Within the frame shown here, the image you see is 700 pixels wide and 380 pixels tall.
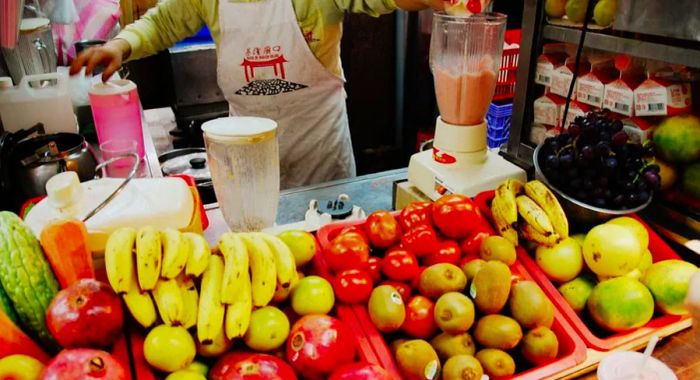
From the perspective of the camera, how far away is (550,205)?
1.31 metres

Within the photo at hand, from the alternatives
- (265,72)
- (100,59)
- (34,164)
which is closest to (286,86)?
(265,72)

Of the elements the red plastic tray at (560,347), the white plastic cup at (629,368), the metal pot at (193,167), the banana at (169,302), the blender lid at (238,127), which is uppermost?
the blender lid at (238,127)

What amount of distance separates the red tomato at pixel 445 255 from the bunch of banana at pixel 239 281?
1.09ft

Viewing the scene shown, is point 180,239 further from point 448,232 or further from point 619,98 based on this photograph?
point 619,98

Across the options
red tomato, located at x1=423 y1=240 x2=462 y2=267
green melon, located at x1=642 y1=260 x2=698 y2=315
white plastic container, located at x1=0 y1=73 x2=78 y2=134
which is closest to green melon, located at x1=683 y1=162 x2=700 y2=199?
green melon, located at x1=642 y1=260 x2=698 y2=315

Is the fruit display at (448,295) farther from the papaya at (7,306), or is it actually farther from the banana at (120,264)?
the papaya at (7,306)

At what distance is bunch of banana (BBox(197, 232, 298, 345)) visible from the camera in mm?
967

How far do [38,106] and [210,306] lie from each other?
1.55 meters

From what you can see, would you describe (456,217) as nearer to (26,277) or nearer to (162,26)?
(26,277)

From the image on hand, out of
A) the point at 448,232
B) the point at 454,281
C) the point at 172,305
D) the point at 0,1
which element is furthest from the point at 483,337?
the point at 0,1

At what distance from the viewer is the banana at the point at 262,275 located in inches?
40.3

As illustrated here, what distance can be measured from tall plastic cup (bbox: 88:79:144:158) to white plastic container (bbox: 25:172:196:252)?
0.76m

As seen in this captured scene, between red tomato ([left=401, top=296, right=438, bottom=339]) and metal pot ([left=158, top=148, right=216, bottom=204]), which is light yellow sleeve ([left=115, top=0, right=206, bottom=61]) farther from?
red tomato ([left=401, top=296, right=438, bottom=339])

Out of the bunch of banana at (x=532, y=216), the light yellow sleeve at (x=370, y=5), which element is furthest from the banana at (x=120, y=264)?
the light yellow sleeve at (x=370, y=5)
